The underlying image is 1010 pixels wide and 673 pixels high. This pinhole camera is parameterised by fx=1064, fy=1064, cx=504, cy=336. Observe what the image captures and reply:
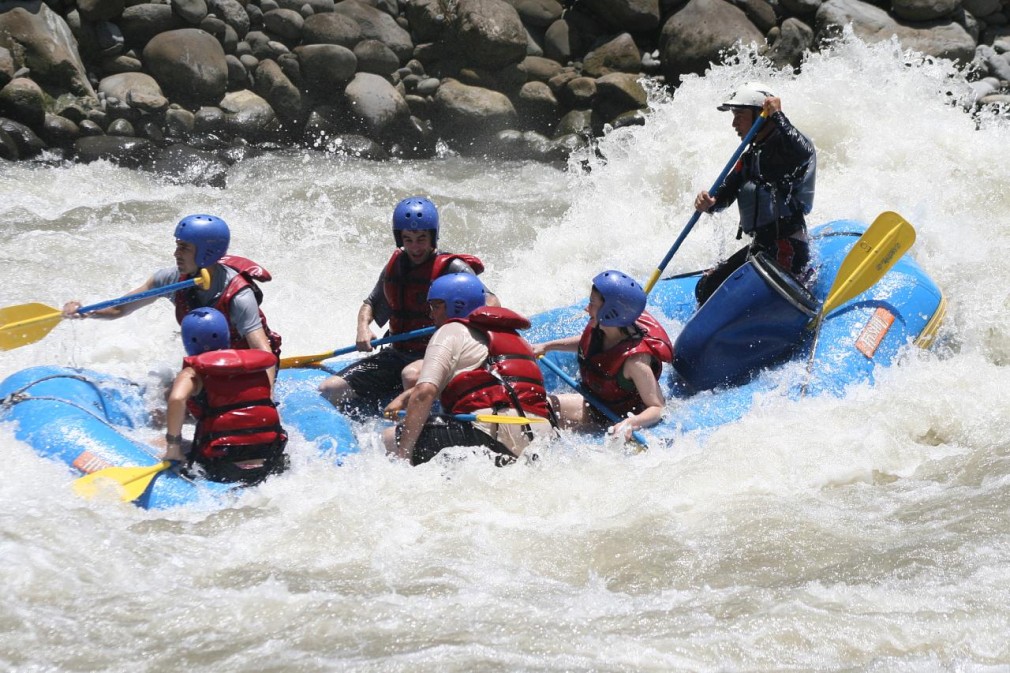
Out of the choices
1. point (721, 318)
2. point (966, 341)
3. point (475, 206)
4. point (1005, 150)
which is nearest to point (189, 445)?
point (721, 318)

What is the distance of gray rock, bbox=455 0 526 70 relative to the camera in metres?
12.2

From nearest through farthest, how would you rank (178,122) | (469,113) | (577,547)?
(577,547) → (178,122) → (469,113)

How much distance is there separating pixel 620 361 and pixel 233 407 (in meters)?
1.70

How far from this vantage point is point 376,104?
11.7 m

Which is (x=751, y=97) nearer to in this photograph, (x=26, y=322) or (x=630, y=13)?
(x=26, y=322)

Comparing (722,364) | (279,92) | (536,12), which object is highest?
(536,12)

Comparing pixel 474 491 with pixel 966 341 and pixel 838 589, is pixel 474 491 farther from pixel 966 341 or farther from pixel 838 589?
pixel 966 341

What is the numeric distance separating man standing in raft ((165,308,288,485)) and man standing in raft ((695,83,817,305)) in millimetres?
2542

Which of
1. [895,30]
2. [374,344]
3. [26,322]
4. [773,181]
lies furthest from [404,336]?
[895,30]

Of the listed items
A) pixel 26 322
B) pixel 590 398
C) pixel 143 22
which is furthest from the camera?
pixel 143 22

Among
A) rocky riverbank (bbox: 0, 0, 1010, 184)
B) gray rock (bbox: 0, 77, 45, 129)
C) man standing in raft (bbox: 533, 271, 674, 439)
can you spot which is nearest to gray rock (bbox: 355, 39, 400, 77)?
rocky riverbank (bbox: 0, 0, 1010, 184)

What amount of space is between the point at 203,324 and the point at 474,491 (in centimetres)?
129

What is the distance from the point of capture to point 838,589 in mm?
3641

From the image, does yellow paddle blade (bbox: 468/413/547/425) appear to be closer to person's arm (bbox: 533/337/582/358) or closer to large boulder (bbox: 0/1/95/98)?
person's arm (bbox: 533/337/582/358)
